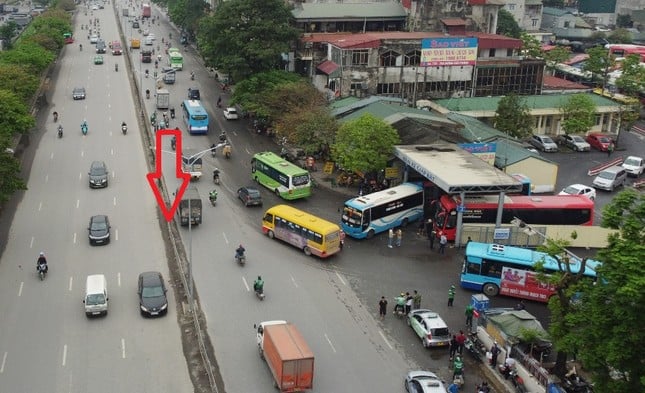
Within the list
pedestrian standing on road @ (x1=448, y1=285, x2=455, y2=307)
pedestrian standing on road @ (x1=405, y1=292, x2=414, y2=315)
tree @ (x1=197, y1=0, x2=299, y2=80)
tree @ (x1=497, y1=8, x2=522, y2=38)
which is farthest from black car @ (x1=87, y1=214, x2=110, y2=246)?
tree @ (x1=497, y1=8, x2=522, y2=38)

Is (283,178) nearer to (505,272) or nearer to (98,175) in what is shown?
(98,175)

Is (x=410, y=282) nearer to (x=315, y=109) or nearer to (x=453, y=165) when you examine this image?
(x=453, y=165)

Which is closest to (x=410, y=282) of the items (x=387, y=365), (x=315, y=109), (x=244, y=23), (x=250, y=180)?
(x=387, y=365)

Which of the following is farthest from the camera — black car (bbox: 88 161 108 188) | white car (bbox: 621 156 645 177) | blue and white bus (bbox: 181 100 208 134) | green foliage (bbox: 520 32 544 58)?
green foliage (bbox: 520 32 544 58)

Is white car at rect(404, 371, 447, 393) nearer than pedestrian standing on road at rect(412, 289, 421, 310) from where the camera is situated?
Yes

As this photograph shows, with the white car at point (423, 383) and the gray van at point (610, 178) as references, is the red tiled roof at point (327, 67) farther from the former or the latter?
the white car at point (423, 383)

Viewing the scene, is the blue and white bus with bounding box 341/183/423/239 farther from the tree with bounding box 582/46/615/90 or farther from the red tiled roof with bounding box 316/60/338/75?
the tree with bounding box 582/46/615/90
